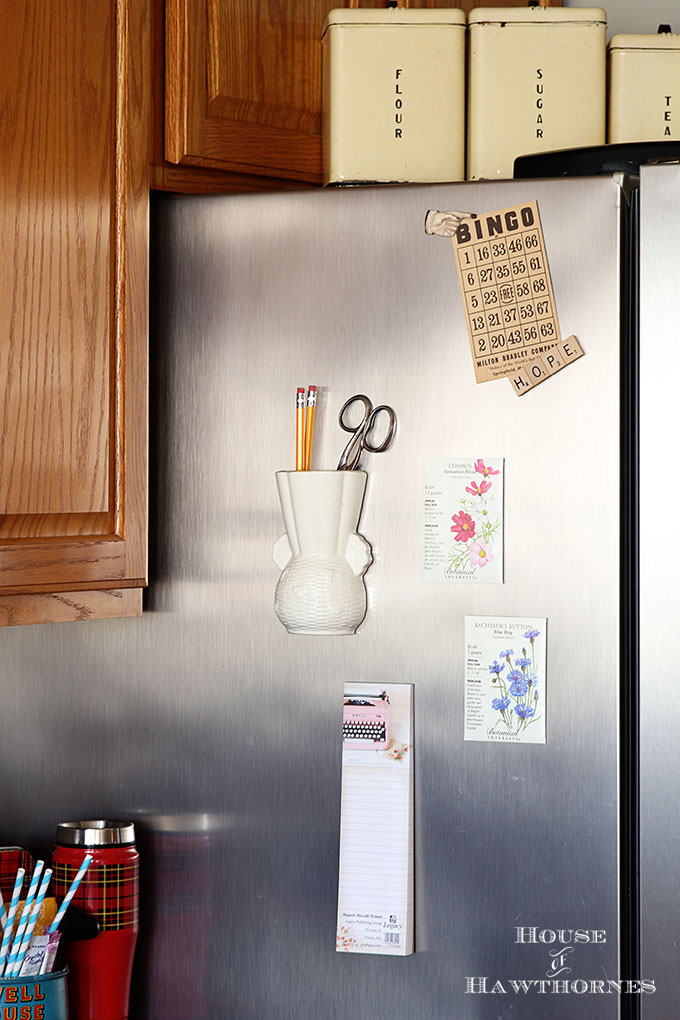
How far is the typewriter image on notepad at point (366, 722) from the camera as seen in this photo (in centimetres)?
110

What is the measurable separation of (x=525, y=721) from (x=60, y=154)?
70cm

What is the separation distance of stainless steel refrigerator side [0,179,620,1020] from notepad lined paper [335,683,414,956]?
1 centimetres

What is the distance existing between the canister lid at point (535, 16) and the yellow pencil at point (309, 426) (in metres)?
0.46

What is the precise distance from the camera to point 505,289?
108 centimetres

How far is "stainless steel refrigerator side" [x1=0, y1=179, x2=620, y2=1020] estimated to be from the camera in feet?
3.47

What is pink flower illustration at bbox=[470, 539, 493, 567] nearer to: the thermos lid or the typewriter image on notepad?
the typewriter image on notepad

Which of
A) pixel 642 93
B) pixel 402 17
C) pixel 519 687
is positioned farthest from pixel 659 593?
pixel 402 17

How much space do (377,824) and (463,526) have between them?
1.00 ft

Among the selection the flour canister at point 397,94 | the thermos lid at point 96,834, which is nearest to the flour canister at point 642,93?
the flour canister at point 397,94

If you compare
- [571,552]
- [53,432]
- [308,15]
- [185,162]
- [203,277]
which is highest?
Answer: [308,15]

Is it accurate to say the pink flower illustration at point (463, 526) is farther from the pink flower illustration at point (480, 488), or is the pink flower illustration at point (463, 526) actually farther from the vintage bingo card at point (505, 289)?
the vintage bingo card at point (505, 289)

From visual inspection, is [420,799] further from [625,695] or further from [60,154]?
[60,154]

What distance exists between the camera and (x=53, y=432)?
3.52ft

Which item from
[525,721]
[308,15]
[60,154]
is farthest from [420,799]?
[308,15]
